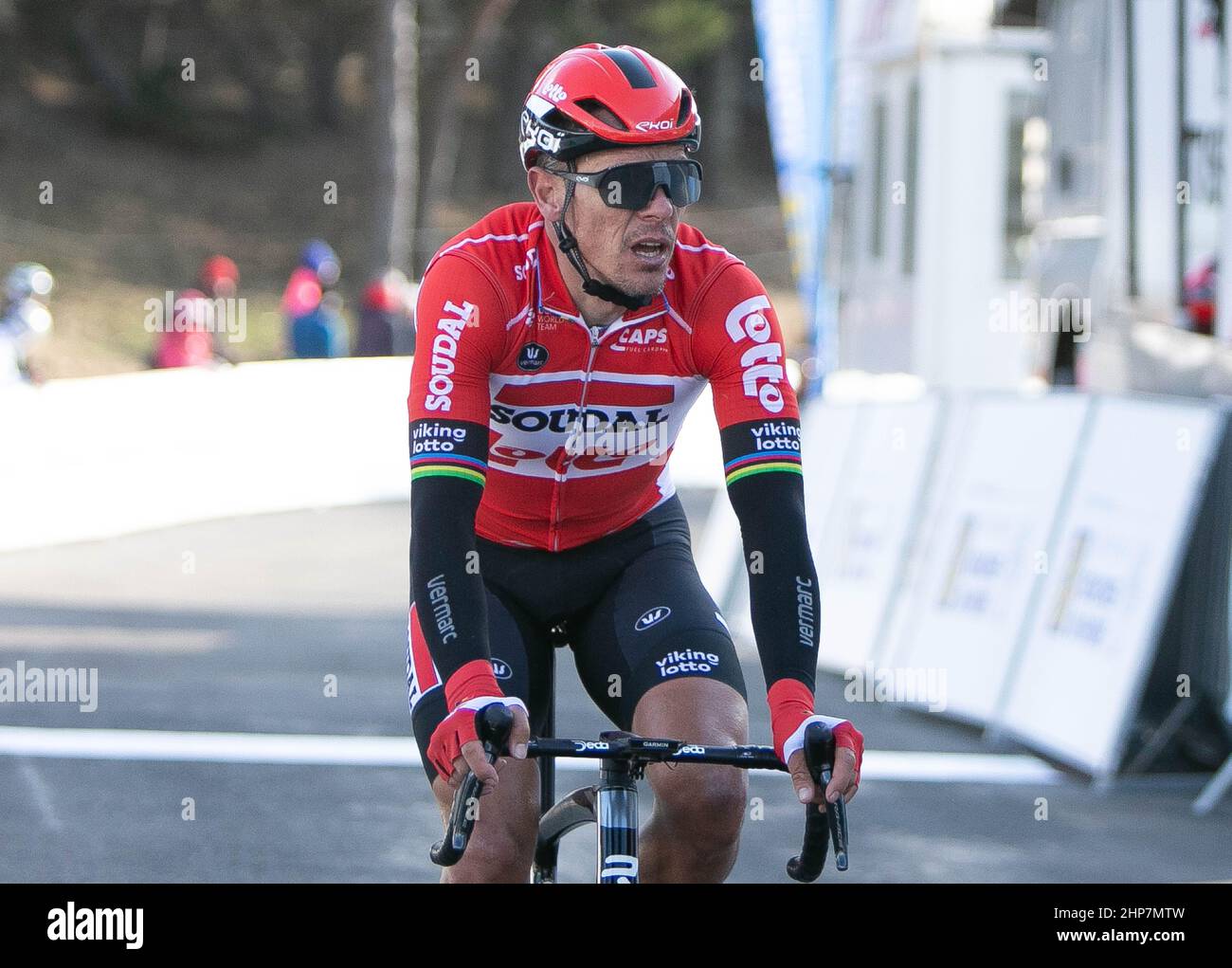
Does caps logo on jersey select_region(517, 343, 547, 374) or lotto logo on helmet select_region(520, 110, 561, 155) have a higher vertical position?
lotto logo on helmet select_region(520, 110, 561, 155)

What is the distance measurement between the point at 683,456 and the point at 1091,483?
37.8ft

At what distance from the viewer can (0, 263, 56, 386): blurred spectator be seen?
52.5ft

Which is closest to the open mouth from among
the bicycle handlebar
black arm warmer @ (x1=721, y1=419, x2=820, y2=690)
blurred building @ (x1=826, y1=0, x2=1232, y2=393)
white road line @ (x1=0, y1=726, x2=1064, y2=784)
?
black arm warmer @ (x1=721, y1=419, x2=820, y2=690)

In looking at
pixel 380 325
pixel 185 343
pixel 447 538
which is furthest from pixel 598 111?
pixel 380 325

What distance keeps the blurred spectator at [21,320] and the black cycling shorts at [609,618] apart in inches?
501

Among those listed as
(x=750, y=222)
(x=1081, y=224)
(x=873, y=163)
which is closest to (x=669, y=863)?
(x=1081, y=224)

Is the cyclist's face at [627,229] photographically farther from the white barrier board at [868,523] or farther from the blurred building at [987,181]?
the blurred building at [987,181]

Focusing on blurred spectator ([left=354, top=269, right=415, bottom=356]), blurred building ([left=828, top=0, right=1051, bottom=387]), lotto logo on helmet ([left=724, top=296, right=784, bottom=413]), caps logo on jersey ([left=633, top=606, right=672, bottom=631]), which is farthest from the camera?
blurred spectator ([left=354, top=269, right=415, bottom=356])

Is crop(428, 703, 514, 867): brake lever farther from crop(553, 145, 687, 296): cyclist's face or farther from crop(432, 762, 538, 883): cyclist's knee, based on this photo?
crop(553, 145, 687, 296): cyclist's face

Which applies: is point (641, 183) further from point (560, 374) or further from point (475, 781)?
point (475, 781)

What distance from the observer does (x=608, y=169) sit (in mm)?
3424

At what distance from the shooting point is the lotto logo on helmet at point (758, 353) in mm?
3707

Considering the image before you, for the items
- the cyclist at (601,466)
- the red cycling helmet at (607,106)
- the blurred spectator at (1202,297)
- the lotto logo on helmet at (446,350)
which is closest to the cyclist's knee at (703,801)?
the cyclist at (601,466)
